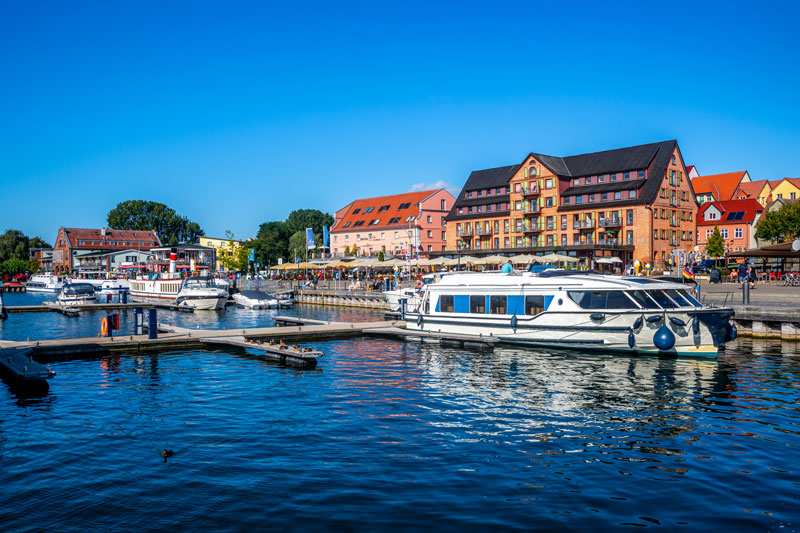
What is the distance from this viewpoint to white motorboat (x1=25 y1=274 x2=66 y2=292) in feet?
329

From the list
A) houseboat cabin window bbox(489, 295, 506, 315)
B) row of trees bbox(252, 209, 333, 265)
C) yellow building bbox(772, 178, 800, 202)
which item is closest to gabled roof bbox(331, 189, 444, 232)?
row of trees bbox(252, 209, 333, 265)

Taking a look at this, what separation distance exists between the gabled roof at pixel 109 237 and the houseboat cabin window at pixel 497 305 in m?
129

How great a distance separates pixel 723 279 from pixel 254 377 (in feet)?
170

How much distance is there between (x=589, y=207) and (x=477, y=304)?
50.5m

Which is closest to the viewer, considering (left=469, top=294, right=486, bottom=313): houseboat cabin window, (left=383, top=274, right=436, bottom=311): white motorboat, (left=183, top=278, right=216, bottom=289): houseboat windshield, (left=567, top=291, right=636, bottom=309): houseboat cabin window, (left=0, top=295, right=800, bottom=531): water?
(left=0, top=295, right=800, bottom=531): water

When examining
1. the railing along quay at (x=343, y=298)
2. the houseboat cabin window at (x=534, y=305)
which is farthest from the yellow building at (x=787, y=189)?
the houseboat cabin window at (x=534, y=305)

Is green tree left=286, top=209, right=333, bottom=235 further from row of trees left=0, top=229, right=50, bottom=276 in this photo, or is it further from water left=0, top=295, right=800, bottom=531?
water left=0, top=295, right=800, bottom=531

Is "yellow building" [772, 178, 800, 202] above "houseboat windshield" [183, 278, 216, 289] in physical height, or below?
above

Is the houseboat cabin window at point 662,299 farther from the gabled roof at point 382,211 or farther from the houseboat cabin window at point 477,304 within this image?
the gabled roof at point 382,211

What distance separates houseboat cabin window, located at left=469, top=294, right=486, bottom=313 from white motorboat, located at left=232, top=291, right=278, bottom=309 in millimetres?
31706

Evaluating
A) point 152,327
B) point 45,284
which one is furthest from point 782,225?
point 45,284

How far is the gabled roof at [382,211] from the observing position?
97438mm

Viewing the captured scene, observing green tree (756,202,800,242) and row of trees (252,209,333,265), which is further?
row of trees (252,209,333,265)

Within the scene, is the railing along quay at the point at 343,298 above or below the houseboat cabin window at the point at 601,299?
below
